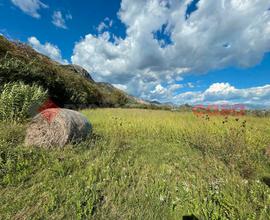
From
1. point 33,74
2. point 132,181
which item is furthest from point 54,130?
point 33,74

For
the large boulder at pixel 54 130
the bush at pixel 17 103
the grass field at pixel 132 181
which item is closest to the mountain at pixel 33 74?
the bush at pixel 17 103

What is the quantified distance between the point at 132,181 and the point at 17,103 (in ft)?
18.1

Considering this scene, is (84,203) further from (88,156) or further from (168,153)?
(168,153)

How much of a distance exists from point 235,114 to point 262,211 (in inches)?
332

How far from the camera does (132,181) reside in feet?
12.0

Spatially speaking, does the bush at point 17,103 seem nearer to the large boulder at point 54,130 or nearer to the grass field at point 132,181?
the grass field at point 132,181

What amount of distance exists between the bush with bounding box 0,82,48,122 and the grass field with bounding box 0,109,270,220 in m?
1.56

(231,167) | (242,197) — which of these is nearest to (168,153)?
(231,167)

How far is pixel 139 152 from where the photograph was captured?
5367 mm

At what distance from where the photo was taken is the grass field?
271 cm

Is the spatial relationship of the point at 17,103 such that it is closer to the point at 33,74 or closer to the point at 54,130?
the point at 54,130

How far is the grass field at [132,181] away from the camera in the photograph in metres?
2.71

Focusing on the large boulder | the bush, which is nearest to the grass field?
the large boulder

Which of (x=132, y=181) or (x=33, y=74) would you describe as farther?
(x=33, y=74)
